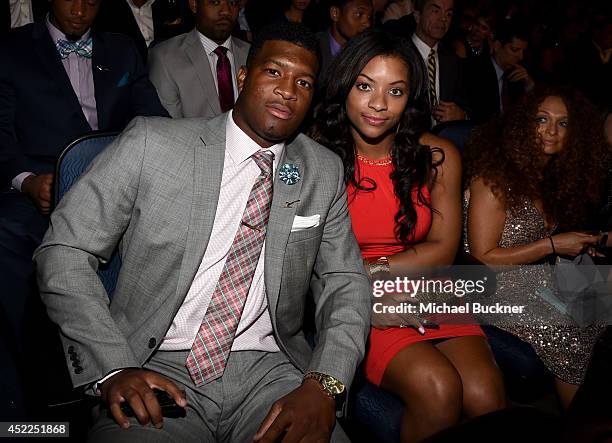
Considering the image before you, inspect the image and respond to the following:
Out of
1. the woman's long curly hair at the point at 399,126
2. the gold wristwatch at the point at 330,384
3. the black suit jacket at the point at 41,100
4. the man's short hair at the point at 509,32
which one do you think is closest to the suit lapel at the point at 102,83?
the black suit jacket at the point at 41,100

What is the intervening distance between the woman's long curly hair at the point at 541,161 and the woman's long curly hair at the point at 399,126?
327mm

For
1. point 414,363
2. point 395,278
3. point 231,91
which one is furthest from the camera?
point 231,91

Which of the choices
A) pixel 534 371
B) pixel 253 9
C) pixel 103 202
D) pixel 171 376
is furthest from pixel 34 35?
pixel 253 9

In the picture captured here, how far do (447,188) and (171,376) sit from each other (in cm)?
139

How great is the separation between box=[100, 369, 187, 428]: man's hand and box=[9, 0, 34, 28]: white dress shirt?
3252mm

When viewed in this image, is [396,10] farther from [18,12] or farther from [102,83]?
[102,83]

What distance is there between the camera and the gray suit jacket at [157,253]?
1685mm

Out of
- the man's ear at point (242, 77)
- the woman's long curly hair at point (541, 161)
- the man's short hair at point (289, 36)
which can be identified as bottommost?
the woman's long curly hair at point (541, 161)

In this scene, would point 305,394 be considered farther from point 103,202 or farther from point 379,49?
point 379,49

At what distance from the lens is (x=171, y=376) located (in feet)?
5.86

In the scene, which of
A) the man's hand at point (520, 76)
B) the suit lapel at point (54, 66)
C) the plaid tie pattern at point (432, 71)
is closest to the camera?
the suit lapel at point (54, 66)

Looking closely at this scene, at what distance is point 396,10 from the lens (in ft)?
21.3

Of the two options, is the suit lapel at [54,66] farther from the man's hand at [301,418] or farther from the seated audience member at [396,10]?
the seated audience member at [396,10]

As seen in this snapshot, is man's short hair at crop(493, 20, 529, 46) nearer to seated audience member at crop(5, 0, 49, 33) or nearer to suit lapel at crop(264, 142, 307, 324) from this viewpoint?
seated audience member at crop(5, 0, 49, 33)
